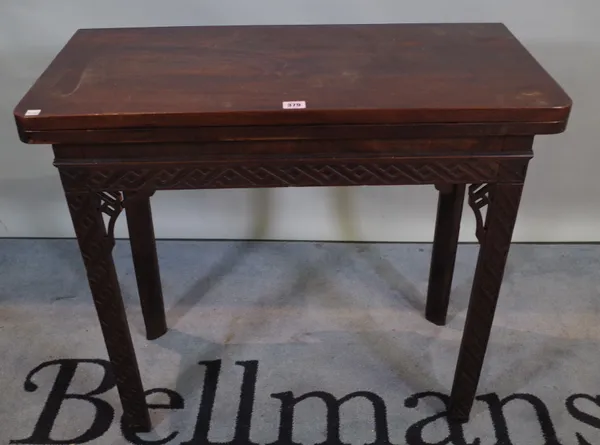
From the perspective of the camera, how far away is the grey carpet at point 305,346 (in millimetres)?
1294

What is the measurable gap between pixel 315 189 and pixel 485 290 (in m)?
0.73

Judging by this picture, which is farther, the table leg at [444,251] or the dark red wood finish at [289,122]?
the table leg at [444,251]

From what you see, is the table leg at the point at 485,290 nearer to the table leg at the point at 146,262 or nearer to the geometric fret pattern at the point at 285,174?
the geometric fret pattern at the point at 285,174

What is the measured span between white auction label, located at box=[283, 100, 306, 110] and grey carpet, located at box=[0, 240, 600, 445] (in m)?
0.68

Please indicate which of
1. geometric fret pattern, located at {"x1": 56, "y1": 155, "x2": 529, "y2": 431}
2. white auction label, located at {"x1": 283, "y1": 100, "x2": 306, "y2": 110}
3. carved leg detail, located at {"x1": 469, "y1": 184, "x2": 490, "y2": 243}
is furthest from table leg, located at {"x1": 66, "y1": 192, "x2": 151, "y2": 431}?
carved leg detail, located at {"x1": 469, "y1": 184, "x2": 490, "y2": 243}

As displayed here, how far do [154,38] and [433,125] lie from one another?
1.89 ft

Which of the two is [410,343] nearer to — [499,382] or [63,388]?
[499,382]

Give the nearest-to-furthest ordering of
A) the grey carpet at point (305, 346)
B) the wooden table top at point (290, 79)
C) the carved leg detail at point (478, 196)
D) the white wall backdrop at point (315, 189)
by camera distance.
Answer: the wooden table top at point (290, 79) → the carved leg detail at point (478, 196) → the grey carpet at point (305, 346) → the white wall backdrop at point (315, 189)

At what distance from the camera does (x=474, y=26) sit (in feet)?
4.09

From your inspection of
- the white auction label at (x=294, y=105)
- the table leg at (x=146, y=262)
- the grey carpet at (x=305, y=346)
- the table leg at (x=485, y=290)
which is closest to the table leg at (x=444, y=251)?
the grey carpet at (x=305, y=346)

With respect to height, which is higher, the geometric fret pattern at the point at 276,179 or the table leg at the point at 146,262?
the geometric fret pattern at the point at 276,179

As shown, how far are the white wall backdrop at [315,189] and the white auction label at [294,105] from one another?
0.68 m

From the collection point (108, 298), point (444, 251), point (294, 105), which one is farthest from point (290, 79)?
point (444, 251)

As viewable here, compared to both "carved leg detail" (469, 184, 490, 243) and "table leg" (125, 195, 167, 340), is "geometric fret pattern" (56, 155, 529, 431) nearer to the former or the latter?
"carved leg detail" (469, 184, 490, 243)
